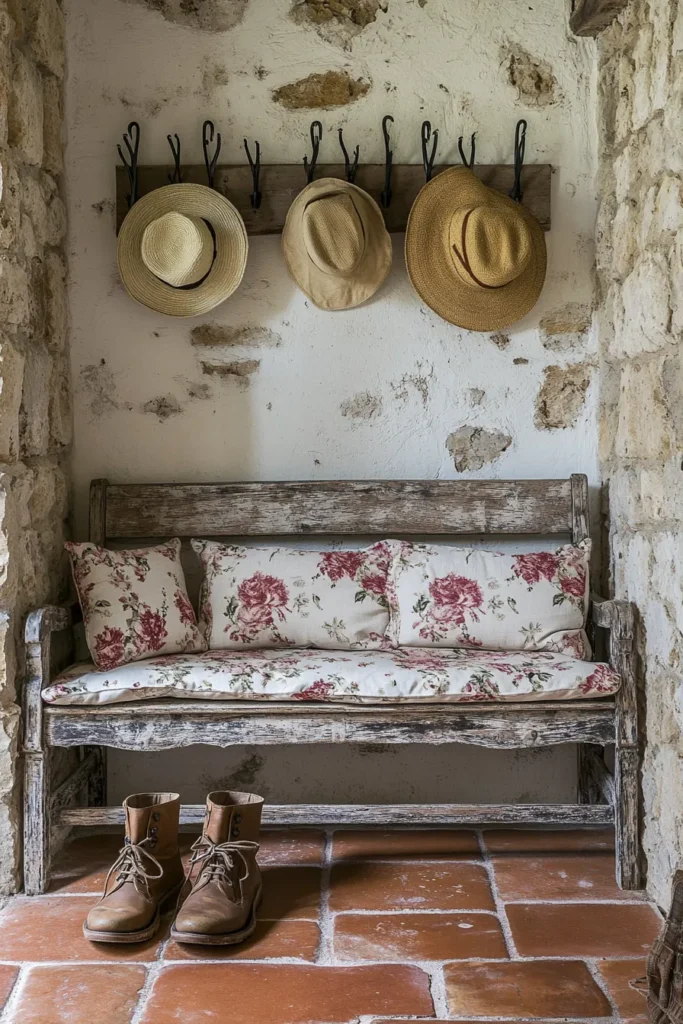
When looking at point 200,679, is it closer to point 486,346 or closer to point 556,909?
point 556,909

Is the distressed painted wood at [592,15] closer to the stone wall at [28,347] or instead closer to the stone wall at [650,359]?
the stone wall at [650,359]

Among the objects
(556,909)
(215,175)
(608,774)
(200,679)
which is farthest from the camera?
(215,175)

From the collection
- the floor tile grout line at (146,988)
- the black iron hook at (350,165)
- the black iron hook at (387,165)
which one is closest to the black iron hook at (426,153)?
the black iron hook at (387,165)

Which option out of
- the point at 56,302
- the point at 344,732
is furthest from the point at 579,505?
the point at 56,302

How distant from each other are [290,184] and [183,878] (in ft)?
7.18

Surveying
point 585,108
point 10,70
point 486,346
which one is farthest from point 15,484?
point 585,108

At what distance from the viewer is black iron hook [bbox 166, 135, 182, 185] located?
3.26m

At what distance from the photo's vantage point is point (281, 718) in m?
2.76

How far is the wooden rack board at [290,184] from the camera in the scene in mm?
3283

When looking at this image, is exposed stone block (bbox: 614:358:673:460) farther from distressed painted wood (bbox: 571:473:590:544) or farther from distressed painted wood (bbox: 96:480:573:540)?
distressed painted wood (bbox: 96:480:573:540)

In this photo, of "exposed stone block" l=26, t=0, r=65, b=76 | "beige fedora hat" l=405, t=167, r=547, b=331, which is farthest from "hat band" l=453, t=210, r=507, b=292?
"exposed stone block" l=26, t=0, r=65, b=76

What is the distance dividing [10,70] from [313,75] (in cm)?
100

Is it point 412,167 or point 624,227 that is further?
point 412,167

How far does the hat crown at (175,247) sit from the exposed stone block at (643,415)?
1378 millimetres
